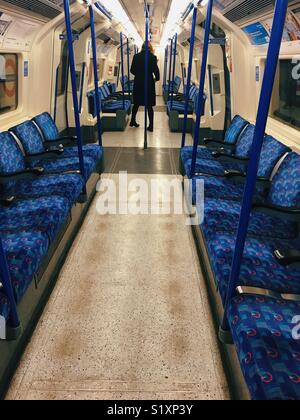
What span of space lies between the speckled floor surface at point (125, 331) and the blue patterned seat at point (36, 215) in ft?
1.62

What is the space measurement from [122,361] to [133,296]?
1.96 feet

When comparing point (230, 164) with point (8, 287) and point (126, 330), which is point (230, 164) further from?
point (8, 287)

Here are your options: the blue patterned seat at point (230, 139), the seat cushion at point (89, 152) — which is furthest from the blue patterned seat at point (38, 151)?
the blue patterned seat at point (230, 139)

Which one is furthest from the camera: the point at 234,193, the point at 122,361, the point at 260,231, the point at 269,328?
the point at 234,193

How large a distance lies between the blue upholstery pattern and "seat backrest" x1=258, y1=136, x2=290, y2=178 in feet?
1.69

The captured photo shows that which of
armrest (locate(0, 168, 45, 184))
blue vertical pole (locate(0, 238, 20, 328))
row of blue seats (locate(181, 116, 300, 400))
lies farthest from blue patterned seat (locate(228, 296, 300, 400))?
armrest (locate(0, 168, 45, 184))

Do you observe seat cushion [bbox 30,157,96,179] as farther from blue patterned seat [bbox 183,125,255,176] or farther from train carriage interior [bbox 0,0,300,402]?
blue patterned seat [bbox 183,125,255,176]

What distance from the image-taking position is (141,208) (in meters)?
3.90

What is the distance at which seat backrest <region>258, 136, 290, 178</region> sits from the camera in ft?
9.32

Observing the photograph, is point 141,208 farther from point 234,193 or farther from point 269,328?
point 269,328

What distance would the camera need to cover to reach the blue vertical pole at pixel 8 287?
5.13 ft

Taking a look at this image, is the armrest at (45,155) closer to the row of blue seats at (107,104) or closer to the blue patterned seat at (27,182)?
the blue patterned seat at (27,182)
